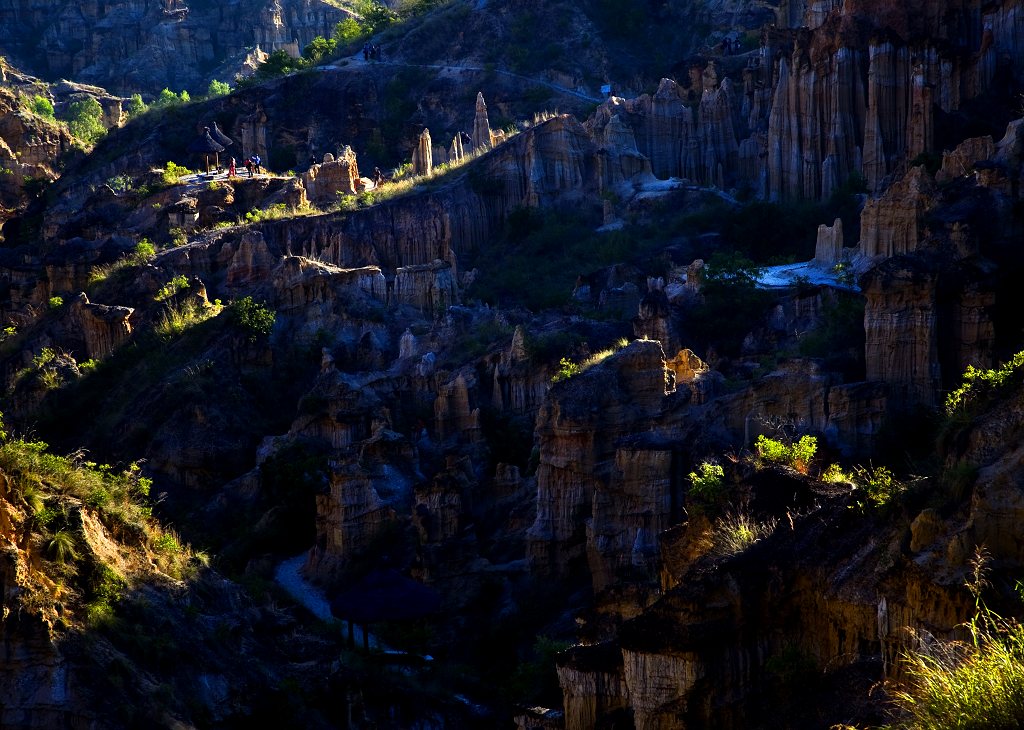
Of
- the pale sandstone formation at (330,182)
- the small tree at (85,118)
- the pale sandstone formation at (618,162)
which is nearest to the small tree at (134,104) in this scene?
the small tree at (85,118)

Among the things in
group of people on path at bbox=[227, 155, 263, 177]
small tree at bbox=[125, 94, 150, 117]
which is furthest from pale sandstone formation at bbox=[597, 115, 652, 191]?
small tree at bbox=[125, 94, 150, 117]

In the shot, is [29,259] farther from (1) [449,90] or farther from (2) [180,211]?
(1) [449,90]

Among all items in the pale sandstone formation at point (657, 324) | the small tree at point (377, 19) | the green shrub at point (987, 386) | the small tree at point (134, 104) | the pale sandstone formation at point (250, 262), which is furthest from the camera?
the small tree at point (134, 104)

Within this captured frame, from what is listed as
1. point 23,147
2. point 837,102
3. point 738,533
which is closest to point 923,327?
point 738,533

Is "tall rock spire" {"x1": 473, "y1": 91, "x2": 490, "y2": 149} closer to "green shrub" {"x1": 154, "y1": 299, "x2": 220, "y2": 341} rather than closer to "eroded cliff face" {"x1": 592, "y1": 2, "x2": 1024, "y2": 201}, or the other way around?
"eroded cliff face" {"x1": 592, "y1": 2, "x2": 1024, "y2": 201}

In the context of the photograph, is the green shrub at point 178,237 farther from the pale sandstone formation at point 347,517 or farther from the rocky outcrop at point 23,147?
the rocky outcrop at point 23,147

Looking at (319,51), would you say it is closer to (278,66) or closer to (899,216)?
(278,66)

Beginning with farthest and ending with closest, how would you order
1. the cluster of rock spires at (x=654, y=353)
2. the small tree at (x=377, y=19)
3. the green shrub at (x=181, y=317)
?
the small tree at (x=377, y=19) < the green shrub at (x=181, y=317) < the cluster of rock spires at (x=654, y=353)

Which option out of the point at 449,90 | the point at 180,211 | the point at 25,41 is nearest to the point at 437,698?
the point at 180,211
